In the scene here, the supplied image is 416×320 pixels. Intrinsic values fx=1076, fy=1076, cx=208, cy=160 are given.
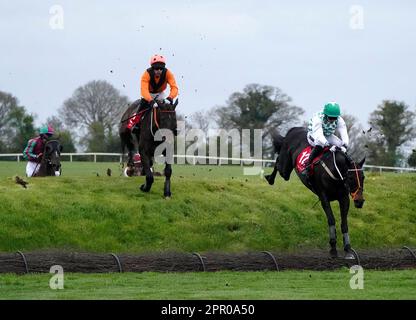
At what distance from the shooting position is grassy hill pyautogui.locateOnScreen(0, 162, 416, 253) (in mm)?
23125

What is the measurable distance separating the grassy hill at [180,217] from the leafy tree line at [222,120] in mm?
33699

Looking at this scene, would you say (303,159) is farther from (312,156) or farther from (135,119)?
(135,119)

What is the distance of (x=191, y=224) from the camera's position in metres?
24.6

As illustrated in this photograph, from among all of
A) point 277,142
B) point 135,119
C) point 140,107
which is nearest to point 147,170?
point 135,119

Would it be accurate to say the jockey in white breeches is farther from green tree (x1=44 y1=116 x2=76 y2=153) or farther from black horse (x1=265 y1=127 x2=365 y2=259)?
green tree (x1=44 y1=116 x2=76 y2=153)

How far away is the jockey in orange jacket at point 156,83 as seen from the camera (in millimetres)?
24328

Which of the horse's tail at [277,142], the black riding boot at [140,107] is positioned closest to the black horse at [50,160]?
the black riding boot at [140,107]

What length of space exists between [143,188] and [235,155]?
123 feet

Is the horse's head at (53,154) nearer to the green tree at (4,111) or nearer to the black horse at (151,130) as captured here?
the black horse at (151,130)

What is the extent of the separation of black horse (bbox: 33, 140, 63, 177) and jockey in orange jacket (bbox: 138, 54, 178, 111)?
321 centimetres
